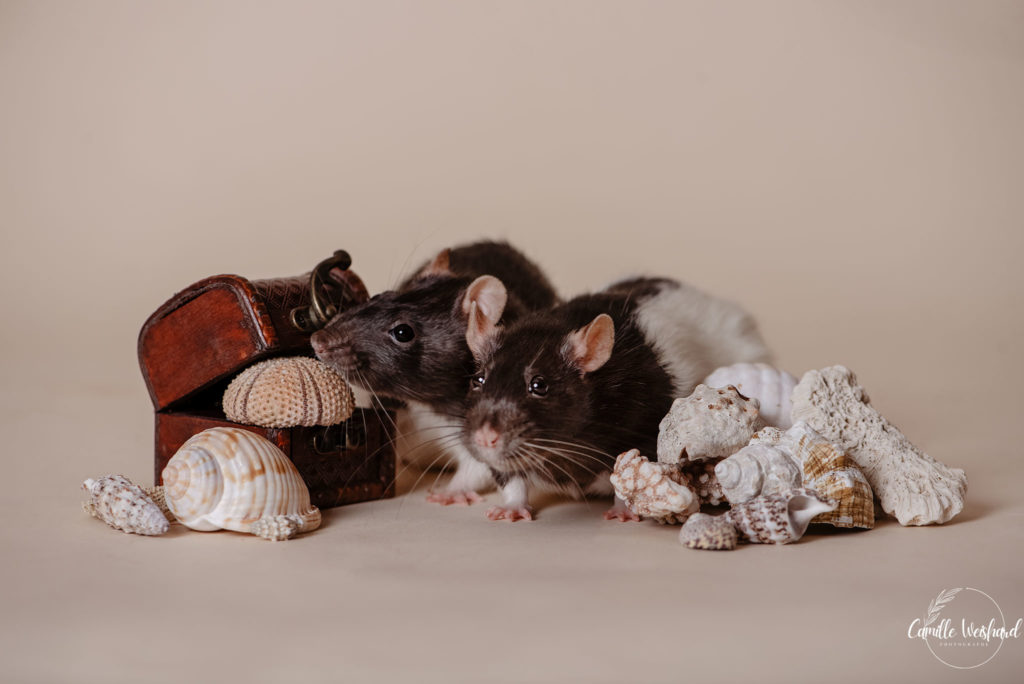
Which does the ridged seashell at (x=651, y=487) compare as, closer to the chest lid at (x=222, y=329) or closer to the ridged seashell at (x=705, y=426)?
the ridged seashell at (x=705, y=426)

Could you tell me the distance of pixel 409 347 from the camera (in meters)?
3.90

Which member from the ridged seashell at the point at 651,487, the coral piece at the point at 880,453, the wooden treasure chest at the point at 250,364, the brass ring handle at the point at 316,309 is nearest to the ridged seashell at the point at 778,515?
the ridged seashell at the point at 651,487

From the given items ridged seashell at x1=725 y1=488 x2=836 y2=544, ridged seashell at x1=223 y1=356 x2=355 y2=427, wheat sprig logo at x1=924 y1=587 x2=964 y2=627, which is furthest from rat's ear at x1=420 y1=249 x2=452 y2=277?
wheat sprig logo at x1=924 y1=587 x2=964 y2=627

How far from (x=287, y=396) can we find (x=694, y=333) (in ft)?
5.15

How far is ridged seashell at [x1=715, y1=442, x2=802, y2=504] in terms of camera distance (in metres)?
3.40

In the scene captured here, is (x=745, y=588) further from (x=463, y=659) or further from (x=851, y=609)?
(x=463, y=659)

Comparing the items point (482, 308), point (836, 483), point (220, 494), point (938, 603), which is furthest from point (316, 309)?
point (938, 603)

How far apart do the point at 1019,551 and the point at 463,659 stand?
68.4 inches

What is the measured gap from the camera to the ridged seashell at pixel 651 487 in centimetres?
343

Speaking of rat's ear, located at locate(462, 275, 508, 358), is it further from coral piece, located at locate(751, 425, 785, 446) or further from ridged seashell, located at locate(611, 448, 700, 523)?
coral piece, located at locate(751, 425, 785, 446)

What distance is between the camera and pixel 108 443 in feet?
15.9

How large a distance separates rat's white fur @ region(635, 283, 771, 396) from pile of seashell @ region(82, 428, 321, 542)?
1.33 metres
